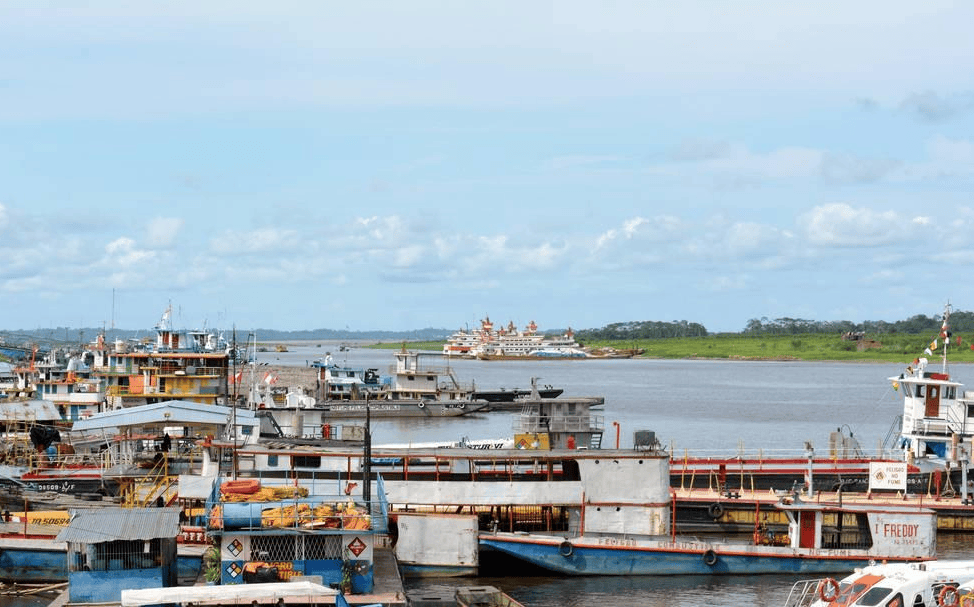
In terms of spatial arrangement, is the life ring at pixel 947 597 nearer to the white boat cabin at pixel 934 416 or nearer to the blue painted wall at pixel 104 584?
the blue painted wall at pixel 104 584

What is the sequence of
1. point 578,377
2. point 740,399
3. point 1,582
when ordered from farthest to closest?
point 578,377 < point 740,399 < point 1,582

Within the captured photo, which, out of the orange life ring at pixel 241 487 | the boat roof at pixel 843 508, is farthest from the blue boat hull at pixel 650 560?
the orange life ring at pixel 241 487

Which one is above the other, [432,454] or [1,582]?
[432,454]

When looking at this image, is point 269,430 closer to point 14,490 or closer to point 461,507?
point 14,490

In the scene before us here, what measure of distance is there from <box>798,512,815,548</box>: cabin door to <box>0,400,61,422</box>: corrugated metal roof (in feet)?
122

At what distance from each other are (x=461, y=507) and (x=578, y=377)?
512 ft

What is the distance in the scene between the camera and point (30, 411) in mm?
63656

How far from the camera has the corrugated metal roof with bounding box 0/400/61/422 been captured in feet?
200

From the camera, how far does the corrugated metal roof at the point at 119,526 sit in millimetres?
28734

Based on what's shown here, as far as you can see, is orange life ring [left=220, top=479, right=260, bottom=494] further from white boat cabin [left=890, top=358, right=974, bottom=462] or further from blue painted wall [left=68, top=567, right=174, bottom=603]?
white boat cabin [left=890, top=358, right=974, bottom=462]

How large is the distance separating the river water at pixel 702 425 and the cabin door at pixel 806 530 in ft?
3.85

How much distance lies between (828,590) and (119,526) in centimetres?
1589

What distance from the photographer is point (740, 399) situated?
128625 mm

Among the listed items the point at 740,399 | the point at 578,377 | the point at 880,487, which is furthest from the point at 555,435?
the point at 578,377
